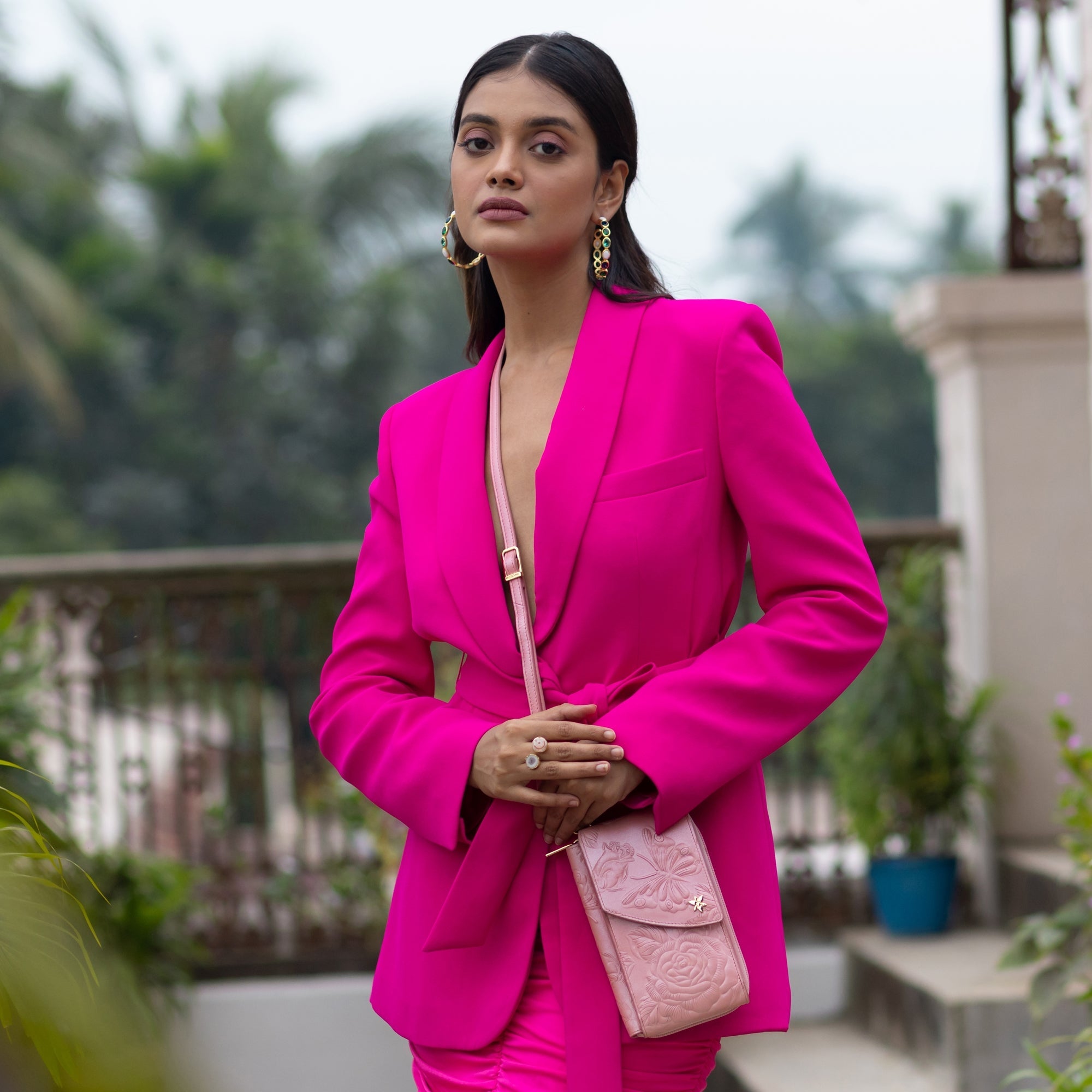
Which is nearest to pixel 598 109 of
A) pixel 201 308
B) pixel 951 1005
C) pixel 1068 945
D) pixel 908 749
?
pixel 1068 945

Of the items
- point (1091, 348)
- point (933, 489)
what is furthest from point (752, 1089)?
point (933, 489)

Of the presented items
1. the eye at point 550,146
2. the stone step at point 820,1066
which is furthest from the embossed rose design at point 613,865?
the stone step at point 820,1066

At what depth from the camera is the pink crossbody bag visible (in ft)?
4.38

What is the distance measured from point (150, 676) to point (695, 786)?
363cm

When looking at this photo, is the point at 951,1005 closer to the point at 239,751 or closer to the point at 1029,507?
the point at 1029,507

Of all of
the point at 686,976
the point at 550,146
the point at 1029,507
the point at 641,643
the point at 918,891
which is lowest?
the point at 918,891

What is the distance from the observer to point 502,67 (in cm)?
150

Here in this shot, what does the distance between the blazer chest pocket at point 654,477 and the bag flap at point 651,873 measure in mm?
323

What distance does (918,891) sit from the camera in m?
4.28

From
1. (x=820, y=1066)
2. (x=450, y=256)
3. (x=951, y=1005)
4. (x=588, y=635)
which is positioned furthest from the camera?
(x=820, y=1066)

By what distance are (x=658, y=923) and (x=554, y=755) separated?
19cm

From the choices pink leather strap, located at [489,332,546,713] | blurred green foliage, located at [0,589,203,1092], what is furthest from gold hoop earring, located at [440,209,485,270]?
blurred green foliage, located at [0,589,203,1092]

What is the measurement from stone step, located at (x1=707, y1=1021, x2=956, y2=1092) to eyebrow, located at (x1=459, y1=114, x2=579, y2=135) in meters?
2.63

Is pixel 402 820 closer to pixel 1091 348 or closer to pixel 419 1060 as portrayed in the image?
pixel 419 1060
